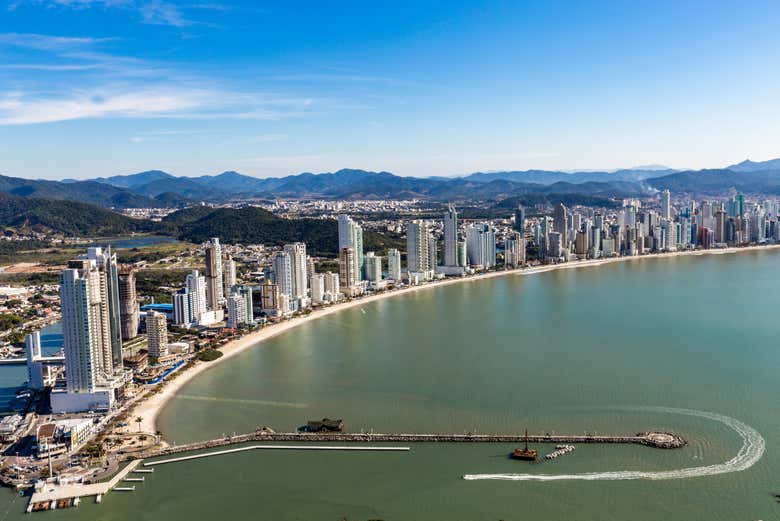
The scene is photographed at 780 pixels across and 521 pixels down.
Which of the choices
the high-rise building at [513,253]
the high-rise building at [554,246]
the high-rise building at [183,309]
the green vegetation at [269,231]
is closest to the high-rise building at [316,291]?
the high-rise building at [183,309]

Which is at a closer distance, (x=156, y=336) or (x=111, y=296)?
(x=111, y=296)

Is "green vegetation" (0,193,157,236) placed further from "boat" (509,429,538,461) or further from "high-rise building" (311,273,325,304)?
"boat" (509,429,538,461)

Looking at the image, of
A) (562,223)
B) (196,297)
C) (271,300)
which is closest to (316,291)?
(271,300)

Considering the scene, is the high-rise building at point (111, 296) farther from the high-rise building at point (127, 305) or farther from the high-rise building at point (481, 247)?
the high-rise building at point (481, 247)

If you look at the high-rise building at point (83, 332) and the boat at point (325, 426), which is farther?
the high-rise building at point (83, 332)

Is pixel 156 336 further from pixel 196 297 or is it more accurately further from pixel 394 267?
pixel 394 267

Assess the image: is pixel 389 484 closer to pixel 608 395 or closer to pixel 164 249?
pixel 608 395

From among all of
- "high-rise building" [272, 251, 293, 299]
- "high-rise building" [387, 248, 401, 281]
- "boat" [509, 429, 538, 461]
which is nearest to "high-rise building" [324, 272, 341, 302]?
"high-rise building" [272, 251, 293, 299]
